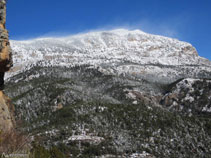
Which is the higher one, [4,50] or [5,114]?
[4,50]

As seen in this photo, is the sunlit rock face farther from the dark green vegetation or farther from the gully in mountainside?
the dark green vegetation

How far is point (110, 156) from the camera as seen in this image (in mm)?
124500

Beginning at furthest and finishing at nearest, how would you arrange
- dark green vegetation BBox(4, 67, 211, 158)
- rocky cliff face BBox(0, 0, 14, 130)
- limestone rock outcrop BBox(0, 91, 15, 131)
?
dark green vegetation BBox(4, 67, 211, 158)
rocky cliff face BBox(0, 0, 14, 130)
limestone rock outcrop BBox(0, 91, 15, 131)

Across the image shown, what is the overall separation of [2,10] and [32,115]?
481 feet

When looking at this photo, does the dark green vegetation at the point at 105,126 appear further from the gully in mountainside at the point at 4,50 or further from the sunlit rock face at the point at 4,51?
the sunlit rock face at the point at 4,51

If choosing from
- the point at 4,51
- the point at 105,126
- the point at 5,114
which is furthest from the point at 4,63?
the point at 105,126

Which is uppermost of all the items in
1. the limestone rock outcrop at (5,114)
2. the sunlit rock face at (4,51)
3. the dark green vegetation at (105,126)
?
the sunlit rock face at (4,51)

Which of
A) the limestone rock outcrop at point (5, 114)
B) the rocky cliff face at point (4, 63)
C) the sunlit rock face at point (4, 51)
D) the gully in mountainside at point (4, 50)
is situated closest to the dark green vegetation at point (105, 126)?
the limestone rock outcrop at point (5, 114)

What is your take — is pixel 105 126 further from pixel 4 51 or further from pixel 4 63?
pixel 4 51

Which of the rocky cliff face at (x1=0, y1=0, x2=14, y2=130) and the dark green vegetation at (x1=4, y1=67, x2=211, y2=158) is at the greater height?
the rocky cliff face at (x1=0, y1=0, x2=14, y2=130)

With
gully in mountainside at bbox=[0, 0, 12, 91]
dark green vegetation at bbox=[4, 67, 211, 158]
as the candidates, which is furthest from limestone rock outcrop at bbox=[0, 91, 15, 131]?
dark green vegetation at bbox=[4, 67, 211, 158]

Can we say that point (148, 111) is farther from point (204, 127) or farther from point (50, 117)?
point (50, 117)

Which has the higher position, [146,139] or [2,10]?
[2,10]

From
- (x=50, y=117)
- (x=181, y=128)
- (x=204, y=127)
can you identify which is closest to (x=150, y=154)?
(x=181, y=128)
